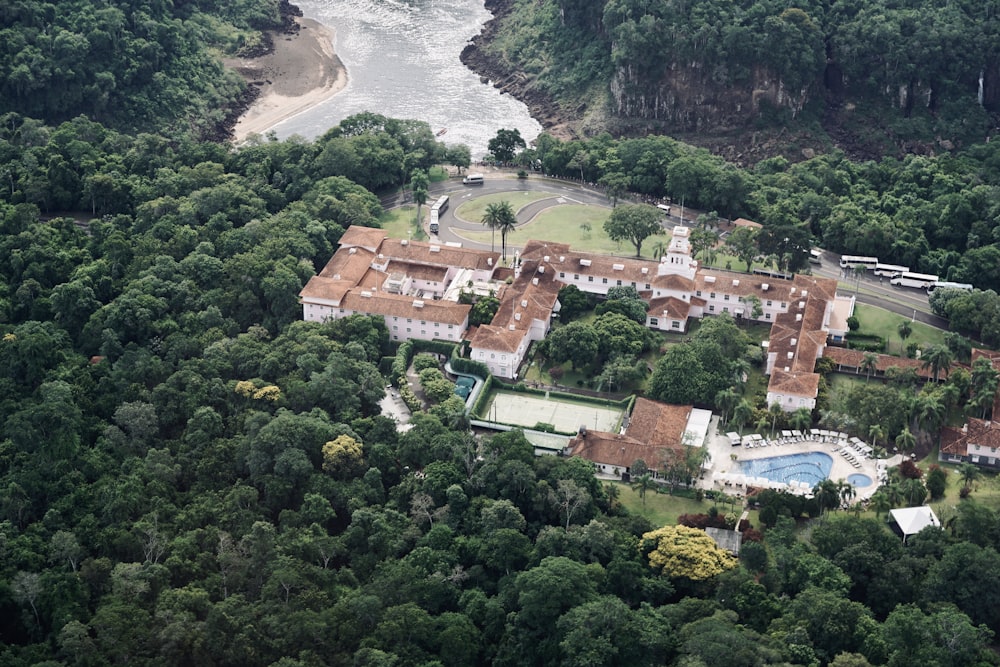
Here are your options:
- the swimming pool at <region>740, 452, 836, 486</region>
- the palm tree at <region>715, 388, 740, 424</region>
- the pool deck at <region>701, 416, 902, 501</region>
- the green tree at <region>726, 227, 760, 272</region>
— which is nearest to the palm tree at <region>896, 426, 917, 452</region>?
the pool deck at <region>701, 416, 902, 501</region>

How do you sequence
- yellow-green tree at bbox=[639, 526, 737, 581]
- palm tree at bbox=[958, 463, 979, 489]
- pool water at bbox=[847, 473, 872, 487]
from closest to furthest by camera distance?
1. yellow-green tree at bbox=[639, 526, 737, 581]
2. palm tree at bbox=[958, 463, 979, 489]
3. pool water at bbox=[847, 473, 872, 487]

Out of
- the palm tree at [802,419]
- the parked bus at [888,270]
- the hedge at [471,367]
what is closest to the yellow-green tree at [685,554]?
the palm tree at [802,419]

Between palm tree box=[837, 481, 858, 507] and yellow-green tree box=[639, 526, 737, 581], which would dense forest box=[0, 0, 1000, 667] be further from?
palm tree box=[837, 481, 858, 507]

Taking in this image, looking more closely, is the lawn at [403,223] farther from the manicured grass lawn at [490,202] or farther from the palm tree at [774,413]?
the palm tree at [774,413]

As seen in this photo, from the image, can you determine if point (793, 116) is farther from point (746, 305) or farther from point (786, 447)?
point (786, 447)

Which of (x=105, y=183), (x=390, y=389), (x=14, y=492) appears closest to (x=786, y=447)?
(x=390, y=389)
